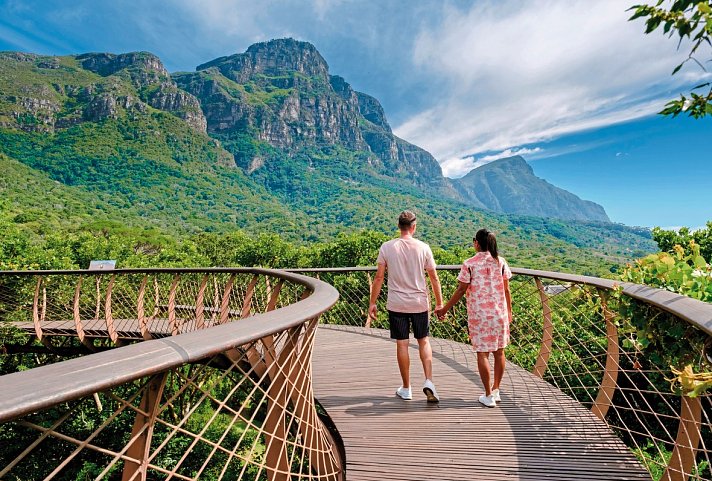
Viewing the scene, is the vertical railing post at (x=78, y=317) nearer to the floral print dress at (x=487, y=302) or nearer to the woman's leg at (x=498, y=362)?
the floral print dress at (x=487, y=302)

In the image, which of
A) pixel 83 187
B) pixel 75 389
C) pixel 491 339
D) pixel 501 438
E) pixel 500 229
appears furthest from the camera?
pixel 500 229

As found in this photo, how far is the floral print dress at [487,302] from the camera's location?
298 centimetres

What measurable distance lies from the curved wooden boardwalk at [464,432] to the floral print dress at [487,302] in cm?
52

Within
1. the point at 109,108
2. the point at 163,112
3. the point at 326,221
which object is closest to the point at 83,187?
the point at 109,108

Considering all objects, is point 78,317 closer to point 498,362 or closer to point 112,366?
point 498,362

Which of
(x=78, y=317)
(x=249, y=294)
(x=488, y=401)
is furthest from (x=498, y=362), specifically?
(x=78, y=317)

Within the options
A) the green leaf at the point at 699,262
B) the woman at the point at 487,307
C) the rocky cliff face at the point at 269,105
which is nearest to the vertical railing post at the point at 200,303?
the woman at the point at 487,307

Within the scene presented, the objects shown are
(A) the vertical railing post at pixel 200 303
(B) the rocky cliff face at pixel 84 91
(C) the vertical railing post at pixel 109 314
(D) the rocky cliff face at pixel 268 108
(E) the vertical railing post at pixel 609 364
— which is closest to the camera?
(E) the vertical railing post at pixel 609 364

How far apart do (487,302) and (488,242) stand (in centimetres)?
46

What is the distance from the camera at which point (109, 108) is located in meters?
100

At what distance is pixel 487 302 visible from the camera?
9.90 feet

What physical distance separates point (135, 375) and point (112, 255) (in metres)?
35.4

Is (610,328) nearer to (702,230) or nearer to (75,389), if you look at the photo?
(75,389)

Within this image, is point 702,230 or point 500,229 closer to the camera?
point 702,230
